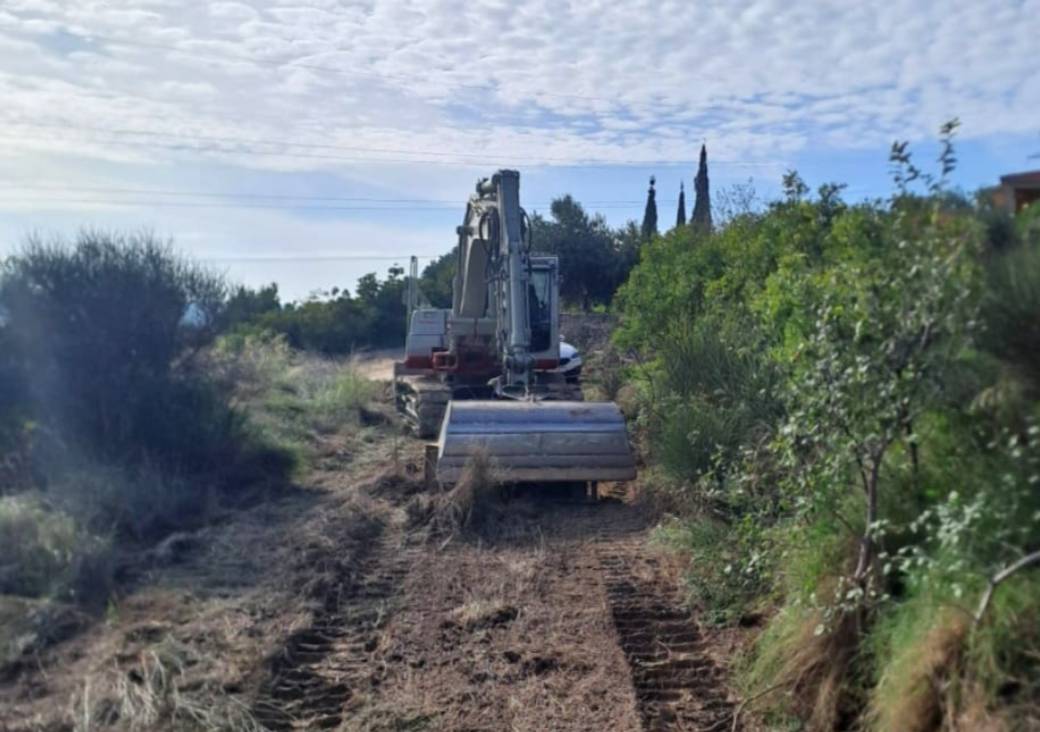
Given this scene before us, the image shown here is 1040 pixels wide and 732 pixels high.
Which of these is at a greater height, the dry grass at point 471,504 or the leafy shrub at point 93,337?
the leafy shrub at point 93,337

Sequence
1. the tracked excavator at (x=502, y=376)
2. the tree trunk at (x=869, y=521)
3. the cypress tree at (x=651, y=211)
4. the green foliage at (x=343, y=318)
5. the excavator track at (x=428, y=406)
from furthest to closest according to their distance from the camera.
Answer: the cypress tree at (x=651, y=211) < the green foliage at (x=343, y=318) < the excavator track at (x=428, y=406) < the tracked excavator at (x=502, y=376) < the tree trunk at (x=869, y=521)

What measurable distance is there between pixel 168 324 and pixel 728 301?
6358 millimetres

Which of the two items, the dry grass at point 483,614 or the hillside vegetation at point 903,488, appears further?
the dry grass at point 483,614

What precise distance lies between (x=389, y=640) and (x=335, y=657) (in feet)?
1.45

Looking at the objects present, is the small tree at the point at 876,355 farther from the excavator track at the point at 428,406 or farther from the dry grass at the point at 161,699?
the excavator track at the point at 428,406

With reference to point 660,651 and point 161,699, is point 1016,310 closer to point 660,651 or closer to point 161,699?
point 660,651

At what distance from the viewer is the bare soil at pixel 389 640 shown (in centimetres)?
609

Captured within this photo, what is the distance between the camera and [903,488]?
5523 millimetres

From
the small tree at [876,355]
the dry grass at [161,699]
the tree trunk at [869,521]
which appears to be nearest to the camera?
the small tree at [876,355]

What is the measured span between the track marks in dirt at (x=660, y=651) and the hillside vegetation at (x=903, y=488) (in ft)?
0.85

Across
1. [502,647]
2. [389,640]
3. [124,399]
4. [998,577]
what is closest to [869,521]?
[998,577]

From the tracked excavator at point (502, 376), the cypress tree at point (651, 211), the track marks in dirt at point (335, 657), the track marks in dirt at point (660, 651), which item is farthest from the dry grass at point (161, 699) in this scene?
the cypress tree at point (651, 211)

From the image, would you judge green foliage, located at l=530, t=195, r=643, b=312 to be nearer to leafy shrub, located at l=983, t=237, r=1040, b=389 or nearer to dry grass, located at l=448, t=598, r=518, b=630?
dry grass, located at l=448, t=598, r=518, b=630

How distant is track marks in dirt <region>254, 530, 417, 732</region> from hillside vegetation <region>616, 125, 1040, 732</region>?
2293 mm
